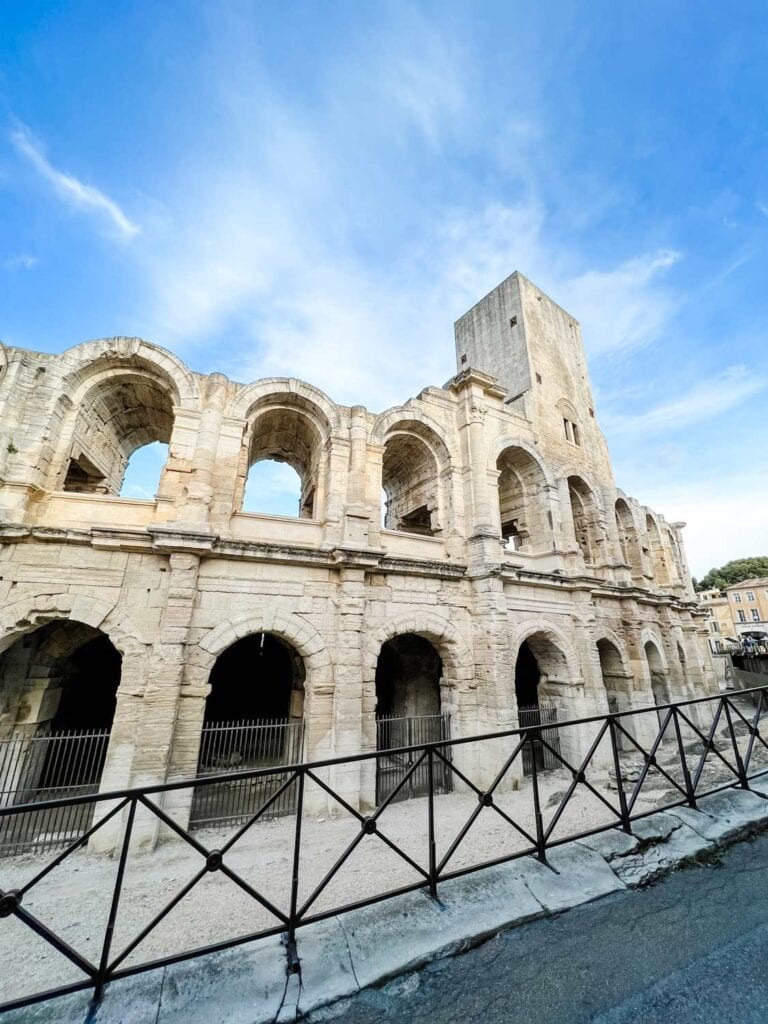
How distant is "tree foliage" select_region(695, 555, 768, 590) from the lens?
48250 mm

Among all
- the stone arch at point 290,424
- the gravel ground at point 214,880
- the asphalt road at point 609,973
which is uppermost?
the stone arch at point 290,424

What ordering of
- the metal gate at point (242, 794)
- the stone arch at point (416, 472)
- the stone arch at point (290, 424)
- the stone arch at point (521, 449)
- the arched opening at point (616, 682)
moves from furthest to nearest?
the arched opening at point (616, 682) → the stone arch at point (521, 449) → the stone arch at point (416, 472) → the stone arch at point (290, 424) → the metal gate at point (242, 794)

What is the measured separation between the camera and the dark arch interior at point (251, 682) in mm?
11984

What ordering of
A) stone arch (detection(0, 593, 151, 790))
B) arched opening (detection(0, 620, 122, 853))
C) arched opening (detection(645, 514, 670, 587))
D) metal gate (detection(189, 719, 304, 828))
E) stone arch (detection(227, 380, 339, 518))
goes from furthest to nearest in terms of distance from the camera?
arched opening (detection(645, 514, 670, 587)) < stone arch (detection(227, 380, 339, 518)) < metal gate (detection(189, 719, 304, 828)) < arched opening (detection(0, 620, 122, 853)) < stone arch (detection(0, 593, 151, 790))

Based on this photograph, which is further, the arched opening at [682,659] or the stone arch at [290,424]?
the arched opening at [682,659]

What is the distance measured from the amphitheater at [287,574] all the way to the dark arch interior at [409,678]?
0.22 feet

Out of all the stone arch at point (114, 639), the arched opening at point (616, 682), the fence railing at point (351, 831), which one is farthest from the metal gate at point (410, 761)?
the arched opening at point (616, 682)

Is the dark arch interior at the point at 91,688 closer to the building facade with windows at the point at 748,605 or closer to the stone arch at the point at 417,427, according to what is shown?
the stone arch at the point at 417,427

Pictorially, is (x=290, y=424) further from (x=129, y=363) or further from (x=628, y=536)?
(x=628, y=536)

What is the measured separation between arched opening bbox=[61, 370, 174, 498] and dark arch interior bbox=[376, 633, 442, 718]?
8.76m

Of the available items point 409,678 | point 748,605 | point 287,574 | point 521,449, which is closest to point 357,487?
point 287,574

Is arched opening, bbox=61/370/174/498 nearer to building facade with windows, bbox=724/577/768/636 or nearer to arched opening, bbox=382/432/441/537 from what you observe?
arched opening, bbox=382/432/441/537

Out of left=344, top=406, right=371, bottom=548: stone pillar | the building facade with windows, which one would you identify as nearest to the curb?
left=344, top=406, right=371, bottom=548: stone pillar

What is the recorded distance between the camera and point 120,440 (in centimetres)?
1053
